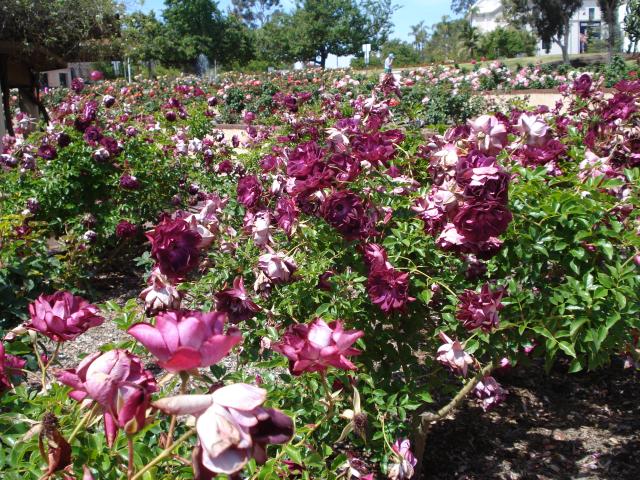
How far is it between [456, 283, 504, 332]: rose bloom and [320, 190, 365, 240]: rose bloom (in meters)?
0.37

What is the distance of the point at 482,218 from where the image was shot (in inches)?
54.4

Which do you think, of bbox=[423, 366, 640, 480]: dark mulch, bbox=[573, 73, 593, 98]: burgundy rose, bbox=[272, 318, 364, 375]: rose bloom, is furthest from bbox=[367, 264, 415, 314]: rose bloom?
bbox=[573, 73, 593, 98]: burgundy rose

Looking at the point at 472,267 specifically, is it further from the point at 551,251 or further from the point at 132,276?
the point at 132,276

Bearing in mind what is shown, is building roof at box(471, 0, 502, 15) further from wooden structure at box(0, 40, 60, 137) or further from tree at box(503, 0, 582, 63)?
wooden structure at box(0, 40, 60, 137)

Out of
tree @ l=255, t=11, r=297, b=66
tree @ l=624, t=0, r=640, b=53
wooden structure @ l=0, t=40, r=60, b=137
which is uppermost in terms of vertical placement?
tree @ l=255, t=11, r=297, b=66

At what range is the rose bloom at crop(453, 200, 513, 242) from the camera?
4.53 ft

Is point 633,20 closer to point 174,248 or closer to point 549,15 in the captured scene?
point 549,15

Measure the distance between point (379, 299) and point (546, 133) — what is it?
24.6 inches

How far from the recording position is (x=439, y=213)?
164cm

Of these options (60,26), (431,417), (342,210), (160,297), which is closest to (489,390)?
(431,417)

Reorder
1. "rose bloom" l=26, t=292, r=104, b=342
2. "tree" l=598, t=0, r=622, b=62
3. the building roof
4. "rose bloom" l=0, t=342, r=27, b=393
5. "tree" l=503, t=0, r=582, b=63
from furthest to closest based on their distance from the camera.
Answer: the building roof → "tree" l=503, t=0, r=582, b=63 → "tree" l=598, t=0, r=622, b=62 → "rose bloom" l=26, t=292, r=104, b=342 → "rose bloom" l=0, t=342, r=27, b=393

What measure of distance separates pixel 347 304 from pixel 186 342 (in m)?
A: 1.17

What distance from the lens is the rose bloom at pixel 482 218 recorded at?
1381mm

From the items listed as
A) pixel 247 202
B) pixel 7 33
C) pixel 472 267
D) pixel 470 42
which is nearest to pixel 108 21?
pixel 7 33
